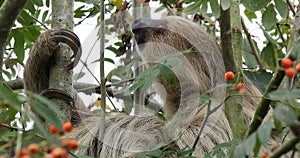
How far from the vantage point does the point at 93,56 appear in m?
6.02

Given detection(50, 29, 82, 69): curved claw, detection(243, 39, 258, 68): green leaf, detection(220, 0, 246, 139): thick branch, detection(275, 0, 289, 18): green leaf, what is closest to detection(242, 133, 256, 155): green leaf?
detection(220, 0, 246, 139): thick branch

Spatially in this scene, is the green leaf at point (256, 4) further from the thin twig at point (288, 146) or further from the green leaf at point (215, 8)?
the thin twig at point (288, 146)

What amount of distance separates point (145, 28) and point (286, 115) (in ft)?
13.0

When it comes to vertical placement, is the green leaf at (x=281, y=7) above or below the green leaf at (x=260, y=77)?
above

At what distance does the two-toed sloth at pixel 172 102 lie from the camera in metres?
5.52

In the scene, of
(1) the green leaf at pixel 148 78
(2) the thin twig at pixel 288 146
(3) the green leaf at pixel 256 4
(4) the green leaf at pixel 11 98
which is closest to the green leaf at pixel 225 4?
(3) the green leaf at pixel 256 4

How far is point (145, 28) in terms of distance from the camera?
6047mm

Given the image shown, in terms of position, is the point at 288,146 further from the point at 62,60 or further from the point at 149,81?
the point at 62,60

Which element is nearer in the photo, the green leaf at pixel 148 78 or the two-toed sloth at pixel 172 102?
the green leaf at pixel 148 78

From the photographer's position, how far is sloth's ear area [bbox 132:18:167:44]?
600 centimetres

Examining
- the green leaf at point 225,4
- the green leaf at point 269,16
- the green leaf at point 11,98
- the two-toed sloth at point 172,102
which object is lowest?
the two-toed sloth at point 172,102

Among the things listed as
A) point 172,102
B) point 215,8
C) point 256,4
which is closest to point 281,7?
point 256,4

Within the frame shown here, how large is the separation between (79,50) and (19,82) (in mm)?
1992

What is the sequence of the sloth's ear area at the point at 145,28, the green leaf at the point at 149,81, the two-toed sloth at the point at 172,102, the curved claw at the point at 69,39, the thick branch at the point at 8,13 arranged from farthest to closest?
the sloth's ear area at the point at 145,28 < the two-toed sloth at the point at 172,102 < the curved claw at the point at 69,39 < the thick branch at the point at 8,13 < the green leaf at the point at 149,81
